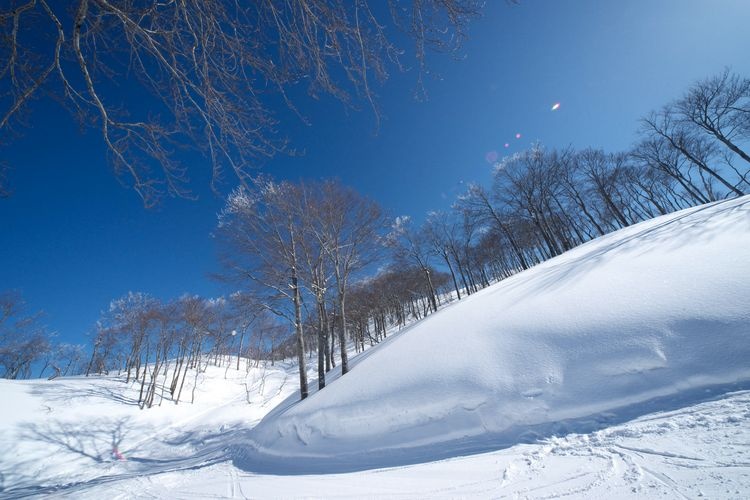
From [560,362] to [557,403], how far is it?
1.96 feet

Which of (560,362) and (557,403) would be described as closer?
(557,403)

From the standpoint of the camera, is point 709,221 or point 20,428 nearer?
point 709,221

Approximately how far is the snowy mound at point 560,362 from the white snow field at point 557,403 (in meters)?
0.02

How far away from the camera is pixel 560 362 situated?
335cm

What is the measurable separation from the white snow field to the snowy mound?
2 cm

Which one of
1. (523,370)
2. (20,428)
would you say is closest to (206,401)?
(20,428)

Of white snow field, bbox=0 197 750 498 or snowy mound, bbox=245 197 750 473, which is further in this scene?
snowy mound, bbox=245 197 750 473

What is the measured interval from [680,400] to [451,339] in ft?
9.80

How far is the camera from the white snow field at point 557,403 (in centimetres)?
216

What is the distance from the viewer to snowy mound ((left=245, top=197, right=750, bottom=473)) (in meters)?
2.77

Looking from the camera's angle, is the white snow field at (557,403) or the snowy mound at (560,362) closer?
the white snow field at (557,403)

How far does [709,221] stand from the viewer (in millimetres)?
5258

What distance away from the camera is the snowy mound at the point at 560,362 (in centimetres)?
277

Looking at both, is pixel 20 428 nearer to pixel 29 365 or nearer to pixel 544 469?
pixel 544 469
